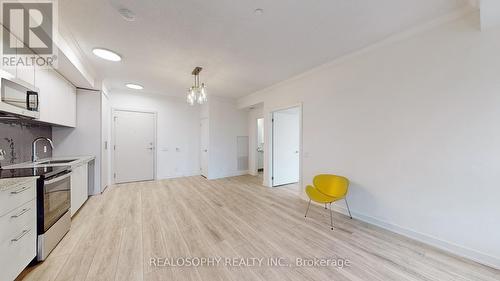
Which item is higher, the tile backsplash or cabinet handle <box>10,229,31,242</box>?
the tile backsplash

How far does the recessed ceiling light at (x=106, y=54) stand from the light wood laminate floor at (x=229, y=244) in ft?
8.47

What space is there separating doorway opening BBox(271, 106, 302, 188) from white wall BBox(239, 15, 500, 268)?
182 cm

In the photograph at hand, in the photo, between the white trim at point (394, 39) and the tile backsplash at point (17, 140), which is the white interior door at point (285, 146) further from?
the tile backsplash at point (17, 140)

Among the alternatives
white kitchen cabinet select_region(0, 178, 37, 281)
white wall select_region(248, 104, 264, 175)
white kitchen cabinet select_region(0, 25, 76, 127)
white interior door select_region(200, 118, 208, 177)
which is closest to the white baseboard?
white wall select_region(248, 104, 264, 175)

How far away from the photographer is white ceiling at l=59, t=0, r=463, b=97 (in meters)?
1.86

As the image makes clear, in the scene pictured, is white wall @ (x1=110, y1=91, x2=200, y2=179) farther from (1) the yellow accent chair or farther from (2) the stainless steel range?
(1) the yellow accent chair

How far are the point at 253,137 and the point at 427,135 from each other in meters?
4.62

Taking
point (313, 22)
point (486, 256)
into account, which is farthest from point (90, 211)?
point (486, 256)

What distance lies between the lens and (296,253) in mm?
2049

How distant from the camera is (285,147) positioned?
5137 millimetres

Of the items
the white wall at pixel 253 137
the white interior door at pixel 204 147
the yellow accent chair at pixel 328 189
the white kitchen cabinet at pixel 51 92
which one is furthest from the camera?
the white wall at pixel 253 137

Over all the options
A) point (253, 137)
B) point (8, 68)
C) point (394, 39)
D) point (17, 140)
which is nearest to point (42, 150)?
point (17, 140)

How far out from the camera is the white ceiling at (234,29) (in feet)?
6.10

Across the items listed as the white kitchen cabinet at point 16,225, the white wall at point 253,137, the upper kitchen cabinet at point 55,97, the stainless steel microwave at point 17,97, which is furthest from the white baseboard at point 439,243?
the upper kitchen cabinet at point 55,97
